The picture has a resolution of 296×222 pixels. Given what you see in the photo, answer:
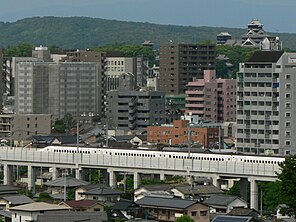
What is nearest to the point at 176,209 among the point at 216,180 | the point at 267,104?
the point at 216,180

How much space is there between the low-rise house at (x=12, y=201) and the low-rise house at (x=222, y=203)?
5.00 metres

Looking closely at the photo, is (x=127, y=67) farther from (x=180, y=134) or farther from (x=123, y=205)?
(x=123, y=205)

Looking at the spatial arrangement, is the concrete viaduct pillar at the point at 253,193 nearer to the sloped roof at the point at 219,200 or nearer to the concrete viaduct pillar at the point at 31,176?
the sloped roof at the point at 219,200

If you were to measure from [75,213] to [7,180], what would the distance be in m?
19.8

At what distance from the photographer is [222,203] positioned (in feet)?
119

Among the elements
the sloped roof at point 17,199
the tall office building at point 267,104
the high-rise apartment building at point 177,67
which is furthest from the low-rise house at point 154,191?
the high-rise apartment building at point 177,67

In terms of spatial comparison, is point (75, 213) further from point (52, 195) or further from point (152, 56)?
point (152, 56)

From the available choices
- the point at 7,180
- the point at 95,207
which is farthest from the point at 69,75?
the point at 95,207

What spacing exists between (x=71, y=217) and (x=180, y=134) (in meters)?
34.5

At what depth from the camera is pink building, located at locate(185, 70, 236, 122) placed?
76.6m

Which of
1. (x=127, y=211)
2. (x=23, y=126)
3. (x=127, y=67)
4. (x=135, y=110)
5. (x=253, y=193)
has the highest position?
(x=127, y=67)

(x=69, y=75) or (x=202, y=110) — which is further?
(x=69, y=75)

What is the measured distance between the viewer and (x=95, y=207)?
34.5 meters

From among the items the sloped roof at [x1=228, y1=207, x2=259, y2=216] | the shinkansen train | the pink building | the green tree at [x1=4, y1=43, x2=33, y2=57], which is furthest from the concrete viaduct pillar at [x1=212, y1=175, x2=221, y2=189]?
the green tree at [x1=4, y1=43, x2=33, y2=57]
